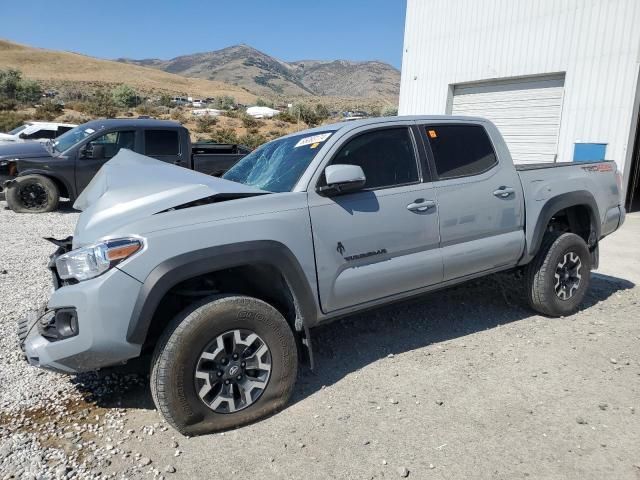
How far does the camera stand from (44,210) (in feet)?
31.9

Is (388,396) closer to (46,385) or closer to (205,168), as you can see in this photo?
(46,385)

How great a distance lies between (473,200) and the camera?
4066 millimetres

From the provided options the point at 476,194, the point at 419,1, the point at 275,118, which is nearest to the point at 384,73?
the point at 275,118

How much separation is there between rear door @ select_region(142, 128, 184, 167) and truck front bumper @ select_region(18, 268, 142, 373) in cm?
744

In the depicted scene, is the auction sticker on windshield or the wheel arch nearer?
the wheel arch

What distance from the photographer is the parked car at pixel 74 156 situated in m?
9.46

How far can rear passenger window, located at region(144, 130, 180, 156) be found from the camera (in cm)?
980

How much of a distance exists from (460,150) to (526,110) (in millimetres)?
8999

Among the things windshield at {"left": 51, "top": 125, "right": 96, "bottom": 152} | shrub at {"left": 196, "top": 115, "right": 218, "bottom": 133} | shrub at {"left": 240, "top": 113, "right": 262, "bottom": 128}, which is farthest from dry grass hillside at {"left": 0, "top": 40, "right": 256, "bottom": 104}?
windshield at {"left": 51, "top": 125, "right": 96, "bottom": 152}

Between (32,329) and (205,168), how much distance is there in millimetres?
7479

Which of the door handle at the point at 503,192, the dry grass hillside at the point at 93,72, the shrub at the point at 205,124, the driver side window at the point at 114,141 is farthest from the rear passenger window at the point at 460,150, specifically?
the dry grass hillside at the point at 93,72

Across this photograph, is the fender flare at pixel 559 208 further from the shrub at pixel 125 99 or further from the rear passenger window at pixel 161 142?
the shrub at pixel 125 99

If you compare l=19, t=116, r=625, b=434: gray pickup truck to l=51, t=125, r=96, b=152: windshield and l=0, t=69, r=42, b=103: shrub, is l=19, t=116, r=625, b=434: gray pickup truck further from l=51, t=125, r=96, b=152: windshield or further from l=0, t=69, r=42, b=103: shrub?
l=0, t=69, r=42, b=103: shrub

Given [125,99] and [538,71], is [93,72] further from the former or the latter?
[538,71]
